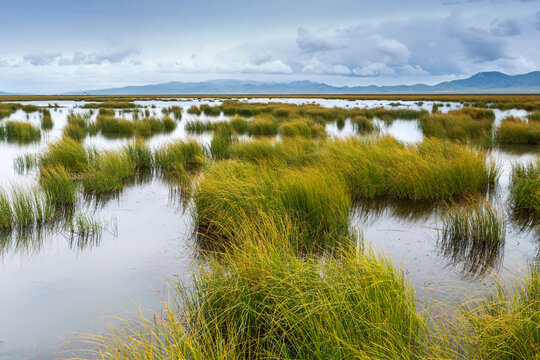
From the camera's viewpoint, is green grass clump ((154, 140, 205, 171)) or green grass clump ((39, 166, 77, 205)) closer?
green grass clump ((39, 166, 77, 205))

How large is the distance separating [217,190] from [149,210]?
2.58 metres

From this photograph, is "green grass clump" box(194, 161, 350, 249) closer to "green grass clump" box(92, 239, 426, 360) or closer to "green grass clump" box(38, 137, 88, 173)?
"green grass clump" box(92, 239, 426, 360)

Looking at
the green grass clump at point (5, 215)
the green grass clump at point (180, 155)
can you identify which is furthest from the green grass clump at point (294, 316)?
the green grass clump at point (180, 155)

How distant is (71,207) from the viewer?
8617 mm

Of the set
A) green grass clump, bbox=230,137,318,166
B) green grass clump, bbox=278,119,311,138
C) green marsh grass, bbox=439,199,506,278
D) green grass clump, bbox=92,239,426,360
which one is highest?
green grass clump, bbox=278,119,311,138

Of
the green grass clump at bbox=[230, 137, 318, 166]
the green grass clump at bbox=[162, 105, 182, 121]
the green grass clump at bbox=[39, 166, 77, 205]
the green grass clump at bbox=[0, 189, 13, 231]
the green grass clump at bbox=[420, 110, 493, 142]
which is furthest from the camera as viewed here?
the green grass clump at bbox=[162, 105, 182, 121]

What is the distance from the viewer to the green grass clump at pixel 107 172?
33.4 ft

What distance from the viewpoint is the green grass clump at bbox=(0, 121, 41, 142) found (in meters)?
20.5

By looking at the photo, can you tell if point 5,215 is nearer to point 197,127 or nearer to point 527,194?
point 527,194

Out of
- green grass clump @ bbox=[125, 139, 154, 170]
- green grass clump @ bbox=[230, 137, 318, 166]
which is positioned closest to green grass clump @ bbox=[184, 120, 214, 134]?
green grass clump @ bbox=[125, 139, 154, 170]

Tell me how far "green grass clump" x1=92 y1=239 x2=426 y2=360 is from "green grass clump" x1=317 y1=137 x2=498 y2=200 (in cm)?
577

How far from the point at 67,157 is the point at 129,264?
7278 mm

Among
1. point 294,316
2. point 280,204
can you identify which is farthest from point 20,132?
point 294,316

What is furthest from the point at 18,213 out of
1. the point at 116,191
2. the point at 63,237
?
the point at 116,191
